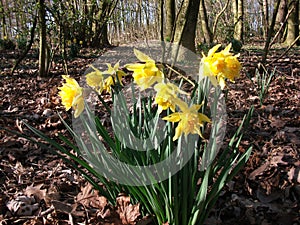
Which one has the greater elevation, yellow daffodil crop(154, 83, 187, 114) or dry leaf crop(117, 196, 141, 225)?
yellow daffodil crop(154, 83, 187, 114)

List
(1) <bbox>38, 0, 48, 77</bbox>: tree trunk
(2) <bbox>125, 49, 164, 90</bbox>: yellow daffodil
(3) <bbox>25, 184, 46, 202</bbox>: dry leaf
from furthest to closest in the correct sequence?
(1) <bbox>38, 0, 48, 77</bbox>: tree trunk
(3) <bbox>25, 184, 46, 202</bbox>: dry leaf
(2) <bbox>125, 49, 164, 90</bbox>: yellow daffodil

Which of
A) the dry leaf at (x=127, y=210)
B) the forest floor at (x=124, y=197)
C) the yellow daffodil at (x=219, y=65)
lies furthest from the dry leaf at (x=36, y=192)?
the yellow daffodil at (x=219, y=65)

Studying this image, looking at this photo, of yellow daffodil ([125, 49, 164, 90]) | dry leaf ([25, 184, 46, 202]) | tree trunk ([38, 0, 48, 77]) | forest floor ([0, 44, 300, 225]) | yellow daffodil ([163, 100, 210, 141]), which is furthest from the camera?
tree trunk ([38, 0, 48, 77])

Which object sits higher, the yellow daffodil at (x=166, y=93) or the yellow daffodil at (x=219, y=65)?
the yellow daffodil at (x=219, y=65)

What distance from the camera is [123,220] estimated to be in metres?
1.30

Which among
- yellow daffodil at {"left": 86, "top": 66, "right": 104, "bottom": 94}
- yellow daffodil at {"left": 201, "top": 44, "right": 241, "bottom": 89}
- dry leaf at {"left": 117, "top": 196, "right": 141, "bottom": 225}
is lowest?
dry leaf at {"left": 117, "top": 196, "right": 141, "bottom": 225}

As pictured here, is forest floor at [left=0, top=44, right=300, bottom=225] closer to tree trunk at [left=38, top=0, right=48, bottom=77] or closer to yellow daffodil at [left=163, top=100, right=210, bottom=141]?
yellow daffodil at [left=163, top=100, right=210, bottom=141]

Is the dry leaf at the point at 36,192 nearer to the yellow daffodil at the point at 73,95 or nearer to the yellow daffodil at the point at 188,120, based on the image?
the yellow daffodil at the point at 73,95

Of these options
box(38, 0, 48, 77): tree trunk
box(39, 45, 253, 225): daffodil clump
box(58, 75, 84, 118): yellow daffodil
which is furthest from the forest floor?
box(38, 0, 48, 77): tree trunk

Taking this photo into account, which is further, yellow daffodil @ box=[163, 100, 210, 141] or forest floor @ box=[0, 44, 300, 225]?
forest floor @ box=[0, 44, 300, 225]

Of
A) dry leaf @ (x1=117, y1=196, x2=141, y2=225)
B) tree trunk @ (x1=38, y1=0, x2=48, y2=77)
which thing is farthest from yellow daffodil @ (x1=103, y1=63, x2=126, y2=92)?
tree trunk @ (x1=38, y1=0, x2=48, y2=77)

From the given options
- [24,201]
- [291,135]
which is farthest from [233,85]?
[24,201]

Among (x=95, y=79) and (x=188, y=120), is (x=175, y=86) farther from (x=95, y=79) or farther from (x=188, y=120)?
(x=95, y=79)

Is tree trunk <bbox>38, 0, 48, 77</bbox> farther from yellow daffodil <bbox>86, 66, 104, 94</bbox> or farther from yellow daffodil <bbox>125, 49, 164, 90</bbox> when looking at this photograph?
yellow daffodil <bbox>125, 49, 164, 90</bbox>
